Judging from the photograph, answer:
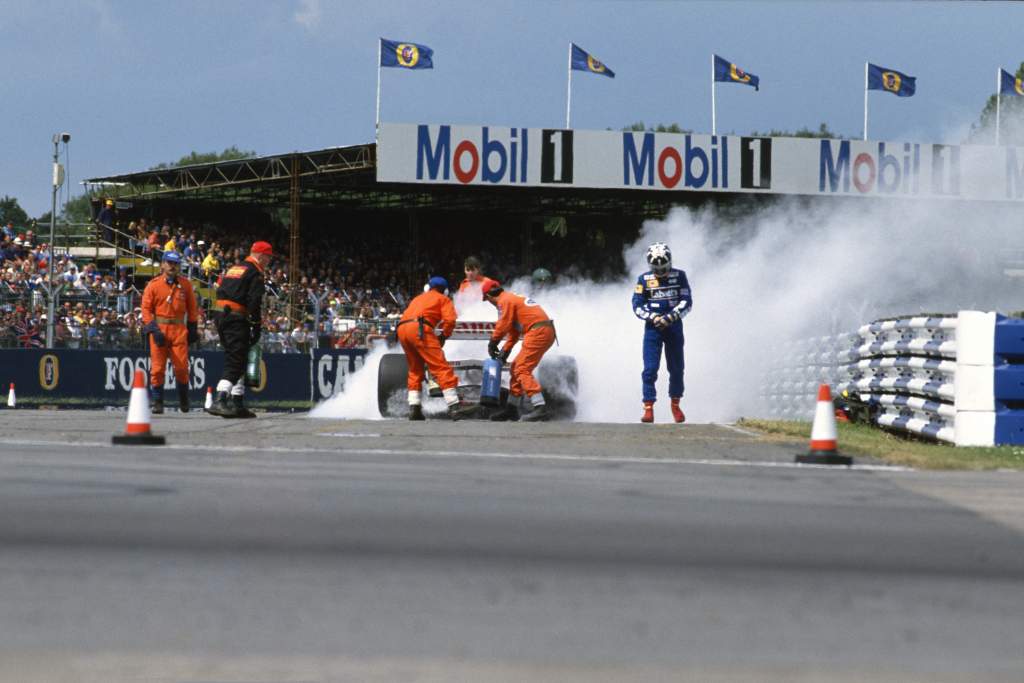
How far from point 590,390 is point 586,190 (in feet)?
79.6

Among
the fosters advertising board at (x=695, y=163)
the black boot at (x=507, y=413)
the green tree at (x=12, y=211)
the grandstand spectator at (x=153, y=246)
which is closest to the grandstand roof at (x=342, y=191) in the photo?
the fosters advertising board at (x=695, y=163)

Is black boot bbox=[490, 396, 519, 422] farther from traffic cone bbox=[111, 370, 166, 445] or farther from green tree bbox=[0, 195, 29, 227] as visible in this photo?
green tree bbox=[0, 195, 29, 227]

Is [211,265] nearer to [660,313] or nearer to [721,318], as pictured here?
[721,318]

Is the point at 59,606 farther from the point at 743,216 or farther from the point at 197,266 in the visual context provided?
A: the point at 743,216

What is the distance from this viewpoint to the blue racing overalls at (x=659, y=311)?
13203 mm

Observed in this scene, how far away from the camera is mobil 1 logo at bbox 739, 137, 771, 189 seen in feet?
119

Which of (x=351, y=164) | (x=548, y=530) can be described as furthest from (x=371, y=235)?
(x=548, y=530)

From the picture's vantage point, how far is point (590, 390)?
52.0ft

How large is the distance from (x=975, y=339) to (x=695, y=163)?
2681 centimetres

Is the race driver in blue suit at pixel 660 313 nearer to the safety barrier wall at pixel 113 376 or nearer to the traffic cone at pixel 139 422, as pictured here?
the traffic cone at pixel 139 422

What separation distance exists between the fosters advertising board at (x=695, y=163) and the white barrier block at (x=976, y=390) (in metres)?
26.2

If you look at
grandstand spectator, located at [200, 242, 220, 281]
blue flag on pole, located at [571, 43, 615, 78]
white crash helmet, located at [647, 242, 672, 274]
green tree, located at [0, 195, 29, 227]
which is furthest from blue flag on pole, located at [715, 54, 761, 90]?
green tree, located at [0, 195, 29, 227]

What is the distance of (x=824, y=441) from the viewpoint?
326 inches

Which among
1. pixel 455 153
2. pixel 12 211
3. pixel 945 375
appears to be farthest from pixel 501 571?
pixel 12 211
